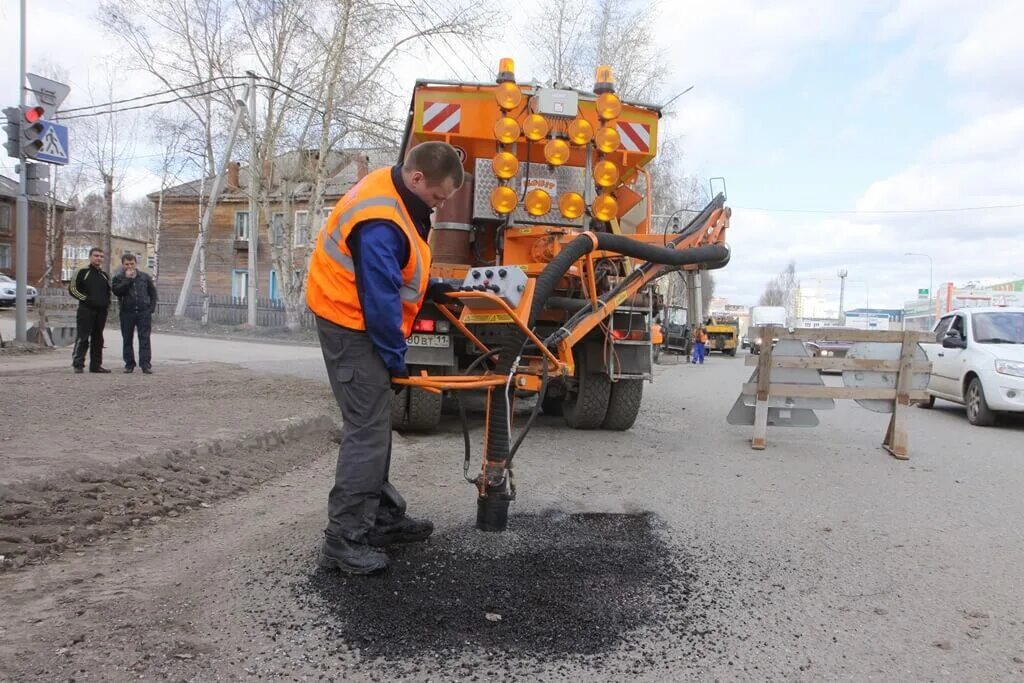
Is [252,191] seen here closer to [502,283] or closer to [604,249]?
[604,249]

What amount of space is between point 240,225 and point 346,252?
41.7 meters

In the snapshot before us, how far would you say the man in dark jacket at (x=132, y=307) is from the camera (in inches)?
404

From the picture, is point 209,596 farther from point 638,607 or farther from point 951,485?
point 951,485

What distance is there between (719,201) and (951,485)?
119 inches

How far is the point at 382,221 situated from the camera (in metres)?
3.28

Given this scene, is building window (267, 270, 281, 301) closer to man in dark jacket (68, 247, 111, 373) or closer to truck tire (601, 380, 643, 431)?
man in dark jacket (68, 247, 111, 373)

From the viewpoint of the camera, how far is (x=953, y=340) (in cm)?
1071

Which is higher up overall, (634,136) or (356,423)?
(634,136)

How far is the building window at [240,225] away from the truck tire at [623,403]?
3794cm

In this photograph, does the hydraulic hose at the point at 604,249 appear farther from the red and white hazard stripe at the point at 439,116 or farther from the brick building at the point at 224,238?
the brick building at the point at 224,238

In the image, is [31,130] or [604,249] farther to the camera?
[31,130]

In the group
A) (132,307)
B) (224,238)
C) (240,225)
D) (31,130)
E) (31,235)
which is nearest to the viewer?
(132,307)

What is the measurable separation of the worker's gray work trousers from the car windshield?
1006 centimetres

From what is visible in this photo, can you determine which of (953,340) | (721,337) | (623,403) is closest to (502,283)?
(623,403)
